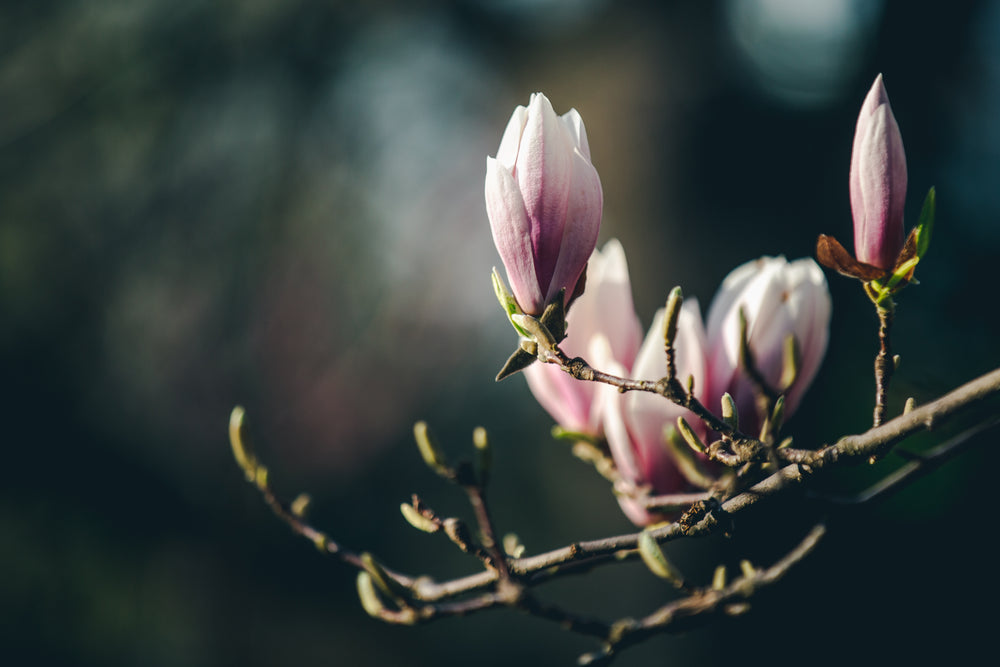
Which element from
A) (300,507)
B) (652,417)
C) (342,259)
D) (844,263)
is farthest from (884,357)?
(342,259)

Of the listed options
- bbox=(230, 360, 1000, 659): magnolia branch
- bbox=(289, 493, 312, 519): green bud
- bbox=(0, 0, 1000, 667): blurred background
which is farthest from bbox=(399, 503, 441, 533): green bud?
bbox=(0, 0, 1000, 667): blurred background

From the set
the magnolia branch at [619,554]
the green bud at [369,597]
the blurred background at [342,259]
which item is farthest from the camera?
the blurred background at [342,259]

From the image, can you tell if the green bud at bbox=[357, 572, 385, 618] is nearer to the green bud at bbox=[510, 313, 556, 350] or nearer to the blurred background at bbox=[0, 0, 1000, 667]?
the green bud at bbox=[510, 313, 556, 350]

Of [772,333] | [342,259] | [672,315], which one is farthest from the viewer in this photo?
[342,259]

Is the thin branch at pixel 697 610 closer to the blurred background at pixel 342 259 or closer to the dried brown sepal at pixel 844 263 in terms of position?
the dried brown sepal at pixel 844 263

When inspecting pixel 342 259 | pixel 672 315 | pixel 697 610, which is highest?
pixel 342 259

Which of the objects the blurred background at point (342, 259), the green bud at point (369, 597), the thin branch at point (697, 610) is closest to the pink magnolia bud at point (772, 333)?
the thin branch at point (697, 610)

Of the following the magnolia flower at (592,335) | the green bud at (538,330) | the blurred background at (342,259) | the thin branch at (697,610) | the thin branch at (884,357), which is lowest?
the thin branch at (697,610)

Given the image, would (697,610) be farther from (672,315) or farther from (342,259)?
(342,259)

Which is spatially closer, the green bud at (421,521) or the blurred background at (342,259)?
the green bud at (421,521)
